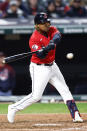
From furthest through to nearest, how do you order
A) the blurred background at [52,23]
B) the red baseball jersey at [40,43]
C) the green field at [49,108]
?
the blurred background at [52,23] < the green field at [49,108] < the red baseball jersey at [40,43]

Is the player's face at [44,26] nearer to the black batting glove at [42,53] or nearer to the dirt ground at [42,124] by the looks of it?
the black batting glove at [42,53]

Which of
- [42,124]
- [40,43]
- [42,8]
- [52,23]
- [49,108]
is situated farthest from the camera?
[42,8]

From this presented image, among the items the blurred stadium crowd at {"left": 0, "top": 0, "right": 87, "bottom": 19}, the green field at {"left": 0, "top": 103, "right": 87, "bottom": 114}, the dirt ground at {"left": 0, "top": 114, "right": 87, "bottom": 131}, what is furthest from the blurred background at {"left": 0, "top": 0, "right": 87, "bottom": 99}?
the dirt ground at {"left": 0, "top": 114, "right": 87, "bottom": 131}

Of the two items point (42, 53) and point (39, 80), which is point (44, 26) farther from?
point (39, 80)

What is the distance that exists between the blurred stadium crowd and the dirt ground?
4536mm

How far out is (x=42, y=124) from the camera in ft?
21.5

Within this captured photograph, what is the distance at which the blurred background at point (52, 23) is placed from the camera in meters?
11.1

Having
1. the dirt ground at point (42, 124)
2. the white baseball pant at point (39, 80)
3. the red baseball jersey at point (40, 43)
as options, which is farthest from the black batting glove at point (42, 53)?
the dirt ground at point (42, 124)

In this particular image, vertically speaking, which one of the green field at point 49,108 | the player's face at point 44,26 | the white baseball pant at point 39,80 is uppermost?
the player's face at point 44,26

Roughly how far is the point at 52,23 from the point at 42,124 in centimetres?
496

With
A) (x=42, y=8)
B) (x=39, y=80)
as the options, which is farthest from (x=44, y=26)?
(x=42, y=8)

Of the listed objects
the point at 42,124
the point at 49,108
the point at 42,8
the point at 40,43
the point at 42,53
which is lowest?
the point at 49,108

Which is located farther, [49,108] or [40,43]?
[49,108]

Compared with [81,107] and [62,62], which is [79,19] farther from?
[81,107]
